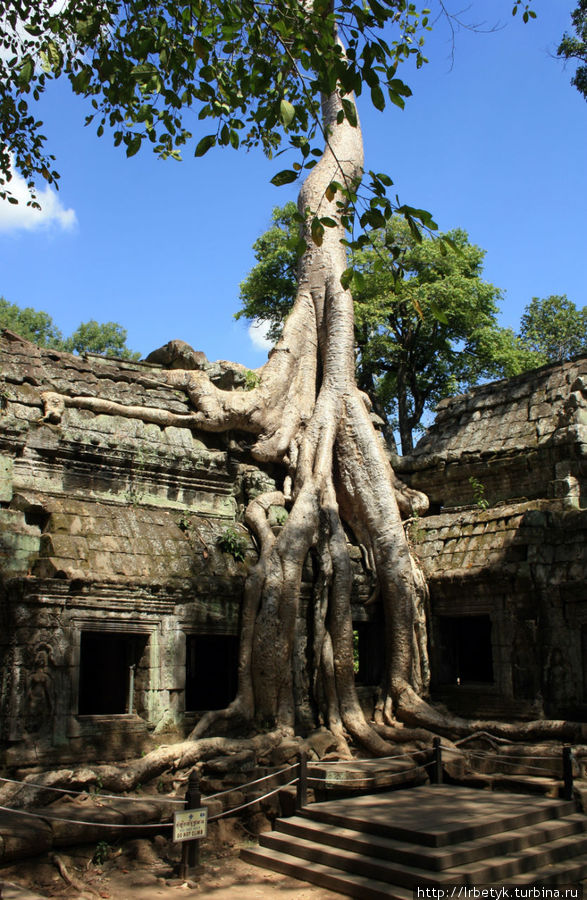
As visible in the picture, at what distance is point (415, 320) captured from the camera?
21359 mm

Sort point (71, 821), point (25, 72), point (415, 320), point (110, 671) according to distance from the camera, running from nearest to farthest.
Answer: point (71, 821), point (25, 72), point (110, 671), point (415, 320)

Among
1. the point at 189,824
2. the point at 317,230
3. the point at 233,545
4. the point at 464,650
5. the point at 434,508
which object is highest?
the point at 317,230

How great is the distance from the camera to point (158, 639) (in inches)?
325

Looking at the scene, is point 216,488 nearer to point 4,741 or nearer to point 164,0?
point 4,741

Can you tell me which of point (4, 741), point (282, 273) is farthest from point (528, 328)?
point (4, 741)

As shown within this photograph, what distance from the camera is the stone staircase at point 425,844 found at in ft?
18.1

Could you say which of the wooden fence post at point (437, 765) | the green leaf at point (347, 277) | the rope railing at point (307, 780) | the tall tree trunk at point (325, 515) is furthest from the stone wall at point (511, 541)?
the green leaf at point (347, 277)

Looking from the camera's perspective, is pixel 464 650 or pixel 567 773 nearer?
pixel 567 773

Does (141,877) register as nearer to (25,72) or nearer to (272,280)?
(25,72)

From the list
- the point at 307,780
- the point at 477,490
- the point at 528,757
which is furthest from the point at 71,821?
the point at 477,490

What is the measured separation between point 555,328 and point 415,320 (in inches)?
210

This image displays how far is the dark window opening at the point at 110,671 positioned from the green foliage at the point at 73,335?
55.0ft

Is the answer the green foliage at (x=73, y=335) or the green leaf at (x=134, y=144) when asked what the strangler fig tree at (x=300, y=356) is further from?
the green foliage at (x=73, y=335)

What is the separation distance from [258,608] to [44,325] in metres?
19.7
